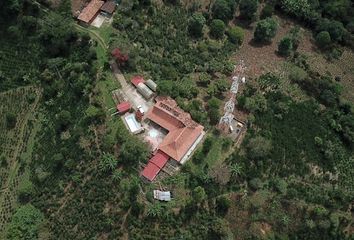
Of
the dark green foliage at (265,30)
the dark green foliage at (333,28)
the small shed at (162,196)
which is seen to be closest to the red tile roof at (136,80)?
the small shed at (162,196)

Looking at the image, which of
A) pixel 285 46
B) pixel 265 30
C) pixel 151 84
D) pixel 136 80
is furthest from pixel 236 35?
pixel 136 80

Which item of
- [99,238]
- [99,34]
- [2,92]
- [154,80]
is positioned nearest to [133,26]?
[99,34]

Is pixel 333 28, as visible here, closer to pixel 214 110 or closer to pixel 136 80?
pixel 214 110

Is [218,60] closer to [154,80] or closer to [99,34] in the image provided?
[154,80]

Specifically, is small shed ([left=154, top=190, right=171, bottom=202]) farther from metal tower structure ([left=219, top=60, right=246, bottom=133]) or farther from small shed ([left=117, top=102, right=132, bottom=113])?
small shed ([left=117, top=102, right=132, bottom=113])

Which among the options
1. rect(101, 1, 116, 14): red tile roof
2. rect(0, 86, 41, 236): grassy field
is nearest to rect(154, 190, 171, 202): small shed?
rect(0, 86, 41, 236): grassy field

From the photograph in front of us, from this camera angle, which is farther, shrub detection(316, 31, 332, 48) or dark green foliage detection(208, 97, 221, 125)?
shrub detection(316, 31, 332, 48)
